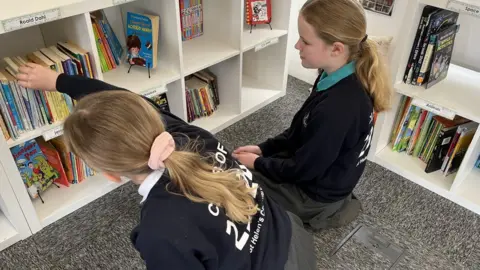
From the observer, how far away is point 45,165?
5.53 feet

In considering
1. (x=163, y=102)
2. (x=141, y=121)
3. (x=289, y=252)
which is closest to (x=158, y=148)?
(x=141, y=121)

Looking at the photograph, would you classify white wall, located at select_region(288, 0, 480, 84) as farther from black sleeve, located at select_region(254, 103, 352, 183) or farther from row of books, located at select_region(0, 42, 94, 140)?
row of books, located at select_region(0, 42, 94, 140)

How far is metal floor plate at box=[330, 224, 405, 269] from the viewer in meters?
1.59

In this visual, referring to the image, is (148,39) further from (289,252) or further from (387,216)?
(387,216)

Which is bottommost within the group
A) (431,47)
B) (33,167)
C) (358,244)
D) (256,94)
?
(358,244)

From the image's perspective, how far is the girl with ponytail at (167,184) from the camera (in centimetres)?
83

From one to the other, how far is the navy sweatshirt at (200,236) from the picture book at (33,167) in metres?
0.84

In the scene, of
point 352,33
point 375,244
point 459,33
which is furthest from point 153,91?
point 459,33

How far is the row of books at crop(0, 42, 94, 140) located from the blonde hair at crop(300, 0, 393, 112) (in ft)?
2.68

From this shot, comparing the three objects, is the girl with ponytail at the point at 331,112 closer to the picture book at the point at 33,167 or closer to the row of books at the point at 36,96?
the row of books at the point at 36,96

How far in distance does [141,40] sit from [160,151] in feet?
3.52

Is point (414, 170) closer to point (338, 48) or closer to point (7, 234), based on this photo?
point (338, 48)

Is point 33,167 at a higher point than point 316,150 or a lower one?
lower

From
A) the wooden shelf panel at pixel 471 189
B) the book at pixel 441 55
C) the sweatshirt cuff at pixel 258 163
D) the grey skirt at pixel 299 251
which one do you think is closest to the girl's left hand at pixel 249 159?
the sweatshirt cuff at pixel 258 163
